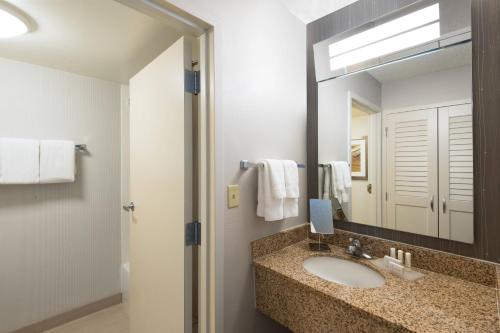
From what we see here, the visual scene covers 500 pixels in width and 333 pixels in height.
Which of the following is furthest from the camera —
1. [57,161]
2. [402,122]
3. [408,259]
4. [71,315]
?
[71,315]

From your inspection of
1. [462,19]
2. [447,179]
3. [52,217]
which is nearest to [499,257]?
[447,179]

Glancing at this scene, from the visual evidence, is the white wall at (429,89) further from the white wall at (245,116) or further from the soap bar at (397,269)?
the soap bar at (397,269)

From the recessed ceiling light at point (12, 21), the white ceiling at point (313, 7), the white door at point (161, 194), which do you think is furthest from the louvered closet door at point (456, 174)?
the recessed ceiling light at point (12, 21)

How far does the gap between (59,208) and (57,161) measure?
41cm

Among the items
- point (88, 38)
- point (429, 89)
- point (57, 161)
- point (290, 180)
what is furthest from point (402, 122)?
point (57, 161)

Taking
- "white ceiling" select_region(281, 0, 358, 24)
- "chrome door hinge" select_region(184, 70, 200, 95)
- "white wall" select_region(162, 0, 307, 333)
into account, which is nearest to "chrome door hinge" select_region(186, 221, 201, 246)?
"white wall" select_region(162, 0, 307, 333)

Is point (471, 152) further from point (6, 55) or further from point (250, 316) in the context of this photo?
point (6, 55)

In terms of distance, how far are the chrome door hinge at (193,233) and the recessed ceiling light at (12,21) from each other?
1.39m

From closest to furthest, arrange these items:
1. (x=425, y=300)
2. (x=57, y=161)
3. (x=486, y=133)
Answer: (x=425, y=300)
(x=486, y=133)
(x=57, y=161)

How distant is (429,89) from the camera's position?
1.17 m

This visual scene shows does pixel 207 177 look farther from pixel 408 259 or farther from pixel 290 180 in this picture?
pixel 408 259

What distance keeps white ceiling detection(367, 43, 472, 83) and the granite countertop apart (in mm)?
966

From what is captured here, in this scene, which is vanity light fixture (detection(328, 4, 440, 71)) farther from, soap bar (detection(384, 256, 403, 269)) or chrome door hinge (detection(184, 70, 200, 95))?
soap bar (detection(384, 256, 403, 269))

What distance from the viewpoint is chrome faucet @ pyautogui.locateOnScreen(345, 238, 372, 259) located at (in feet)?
4.17
